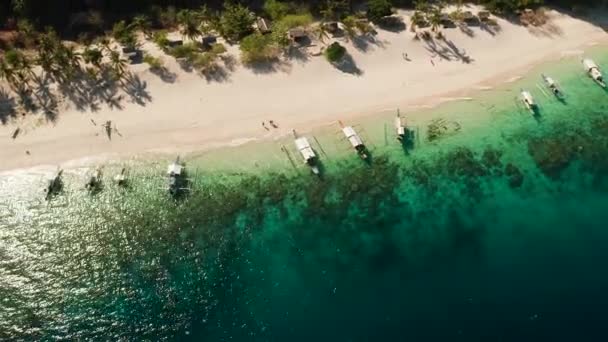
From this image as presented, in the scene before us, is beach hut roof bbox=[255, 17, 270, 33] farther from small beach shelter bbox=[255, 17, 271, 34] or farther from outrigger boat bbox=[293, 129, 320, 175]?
outrigger boat bbox=[293, 129, 320, 175]

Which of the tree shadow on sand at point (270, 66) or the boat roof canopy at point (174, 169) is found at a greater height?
the tree shadow on sand at point (270, 66)

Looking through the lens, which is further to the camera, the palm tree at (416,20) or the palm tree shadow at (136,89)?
the palm tree at (416,20)

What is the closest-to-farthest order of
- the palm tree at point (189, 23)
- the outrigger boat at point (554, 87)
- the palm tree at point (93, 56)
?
the palm tree at point (93, 56) → the palm tree at point (189, 23) → the outrigger boat at point (554, 87)

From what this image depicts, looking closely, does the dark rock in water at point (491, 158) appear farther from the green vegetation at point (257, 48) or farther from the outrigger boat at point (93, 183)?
the outrigger boat at point (93, 183)

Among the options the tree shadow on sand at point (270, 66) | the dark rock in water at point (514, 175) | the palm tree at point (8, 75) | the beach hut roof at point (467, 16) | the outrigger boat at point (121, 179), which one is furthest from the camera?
the beach hut roof at point (467, 16)

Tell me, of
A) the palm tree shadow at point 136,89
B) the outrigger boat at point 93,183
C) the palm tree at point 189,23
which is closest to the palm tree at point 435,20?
the palm tree at point 189,23

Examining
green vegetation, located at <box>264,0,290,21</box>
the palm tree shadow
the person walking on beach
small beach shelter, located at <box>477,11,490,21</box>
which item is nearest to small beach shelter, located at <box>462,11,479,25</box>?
small beach shelter, located at <box>477,11,490,21</box>

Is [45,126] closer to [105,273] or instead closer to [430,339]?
[105,273]
